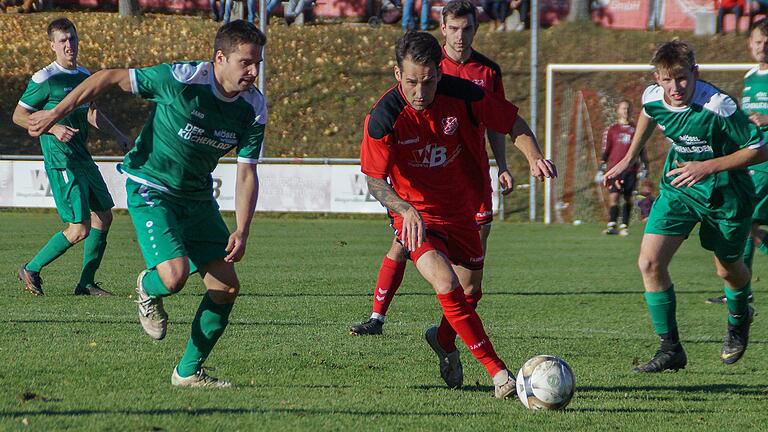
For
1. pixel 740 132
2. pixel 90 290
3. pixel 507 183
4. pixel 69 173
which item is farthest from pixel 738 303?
pixel 69 173

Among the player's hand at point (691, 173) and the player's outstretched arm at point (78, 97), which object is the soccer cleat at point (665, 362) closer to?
the player's hand at point (691, 173)

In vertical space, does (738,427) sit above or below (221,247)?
below

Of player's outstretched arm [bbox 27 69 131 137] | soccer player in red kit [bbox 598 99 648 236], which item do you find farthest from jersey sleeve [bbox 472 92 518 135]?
soccer player in red kit [bbox 598 99 648 236]

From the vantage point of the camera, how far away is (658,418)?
5375mm

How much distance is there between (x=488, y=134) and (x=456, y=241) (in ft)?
5.74

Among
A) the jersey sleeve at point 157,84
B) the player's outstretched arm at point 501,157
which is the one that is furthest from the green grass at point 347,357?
the jersey sleeve at point 157,84

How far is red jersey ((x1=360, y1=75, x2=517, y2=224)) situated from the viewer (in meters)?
5.92

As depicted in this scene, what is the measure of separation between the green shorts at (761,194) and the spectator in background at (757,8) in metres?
17.3

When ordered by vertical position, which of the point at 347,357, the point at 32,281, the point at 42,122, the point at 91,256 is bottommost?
the point at 32,281

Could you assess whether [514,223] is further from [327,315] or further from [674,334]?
[674,334]

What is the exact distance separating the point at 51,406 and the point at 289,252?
30.7ft

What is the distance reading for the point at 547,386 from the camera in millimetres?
5441

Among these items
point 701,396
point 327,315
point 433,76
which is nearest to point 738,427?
point 701,396

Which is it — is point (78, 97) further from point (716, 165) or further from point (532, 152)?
point (716, 165)
